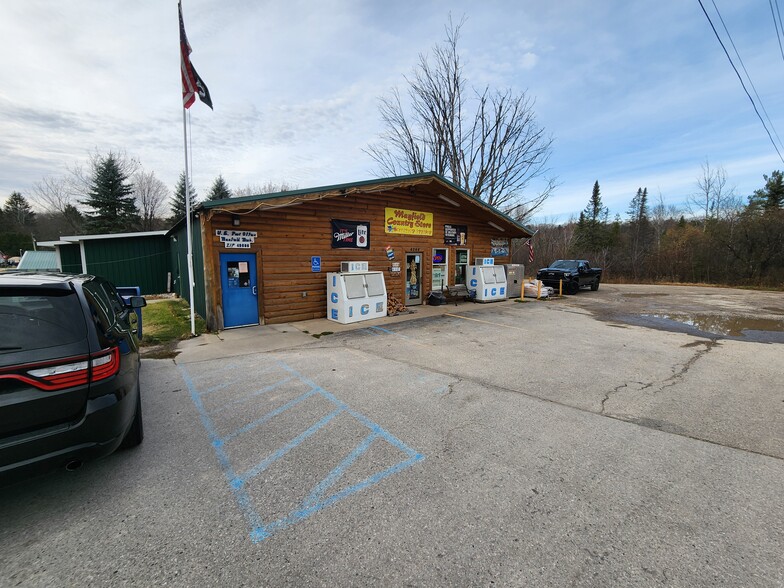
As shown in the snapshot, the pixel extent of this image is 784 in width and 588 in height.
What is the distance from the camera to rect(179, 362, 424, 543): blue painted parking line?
7.88 feet

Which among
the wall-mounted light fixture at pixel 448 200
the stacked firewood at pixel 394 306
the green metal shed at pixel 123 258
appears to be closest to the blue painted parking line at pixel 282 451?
the stacked firewood at pixel 394 306

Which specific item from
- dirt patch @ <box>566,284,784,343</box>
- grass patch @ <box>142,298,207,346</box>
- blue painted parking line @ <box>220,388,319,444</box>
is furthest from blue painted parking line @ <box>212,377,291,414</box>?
dirt patch @ <box>566,284,784,343</box>

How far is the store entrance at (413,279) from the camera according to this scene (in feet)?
42.9

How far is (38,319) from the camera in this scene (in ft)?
7.65

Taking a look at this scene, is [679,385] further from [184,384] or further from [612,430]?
[184,384]

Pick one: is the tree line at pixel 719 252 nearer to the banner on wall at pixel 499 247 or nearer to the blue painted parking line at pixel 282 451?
the banner on wall at pixel 499 247

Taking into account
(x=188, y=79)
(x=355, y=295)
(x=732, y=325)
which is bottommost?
(x=732, y=325)

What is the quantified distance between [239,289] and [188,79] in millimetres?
5002

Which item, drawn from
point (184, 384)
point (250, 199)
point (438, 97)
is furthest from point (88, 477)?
point (438, 97)

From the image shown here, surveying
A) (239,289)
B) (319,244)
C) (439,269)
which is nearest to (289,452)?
(239,289)

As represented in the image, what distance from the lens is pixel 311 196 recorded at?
30.9ft

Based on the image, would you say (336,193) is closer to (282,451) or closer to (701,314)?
(282,451)

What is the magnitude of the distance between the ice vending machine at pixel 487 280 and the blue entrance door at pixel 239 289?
29.1 ft

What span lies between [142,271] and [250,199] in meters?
12.4
